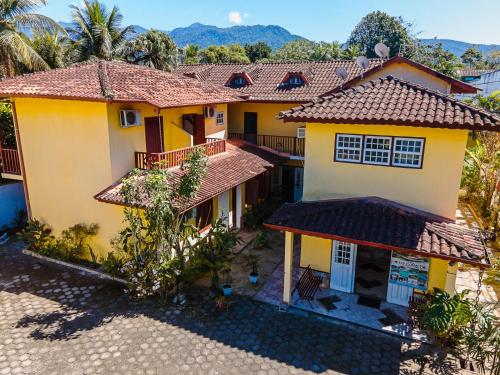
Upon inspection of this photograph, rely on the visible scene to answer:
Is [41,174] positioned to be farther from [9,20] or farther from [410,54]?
[410,54]

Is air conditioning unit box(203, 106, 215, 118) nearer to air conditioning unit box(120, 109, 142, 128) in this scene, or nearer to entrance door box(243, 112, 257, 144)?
entrance door box(243, 112, 257, 144)

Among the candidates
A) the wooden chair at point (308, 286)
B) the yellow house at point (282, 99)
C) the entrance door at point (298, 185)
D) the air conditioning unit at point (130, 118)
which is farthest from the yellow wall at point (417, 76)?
the air conditioning unit at point (130, 118)

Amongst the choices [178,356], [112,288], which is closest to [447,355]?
[178,356]

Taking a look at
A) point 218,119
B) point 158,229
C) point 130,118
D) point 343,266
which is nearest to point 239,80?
point 218,119

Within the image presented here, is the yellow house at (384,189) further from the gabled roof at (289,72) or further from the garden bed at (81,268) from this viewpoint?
the gabled roof at (289,72)

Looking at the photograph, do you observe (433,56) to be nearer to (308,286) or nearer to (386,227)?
(386,227)

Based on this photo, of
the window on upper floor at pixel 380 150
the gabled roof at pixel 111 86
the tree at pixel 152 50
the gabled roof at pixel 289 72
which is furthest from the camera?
the tree at pixel 152 50

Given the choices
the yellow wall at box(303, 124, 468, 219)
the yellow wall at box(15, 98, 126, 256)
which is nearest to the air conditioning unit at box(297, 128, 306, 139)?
the yellow wall at box(303, 124, 468, 219)
